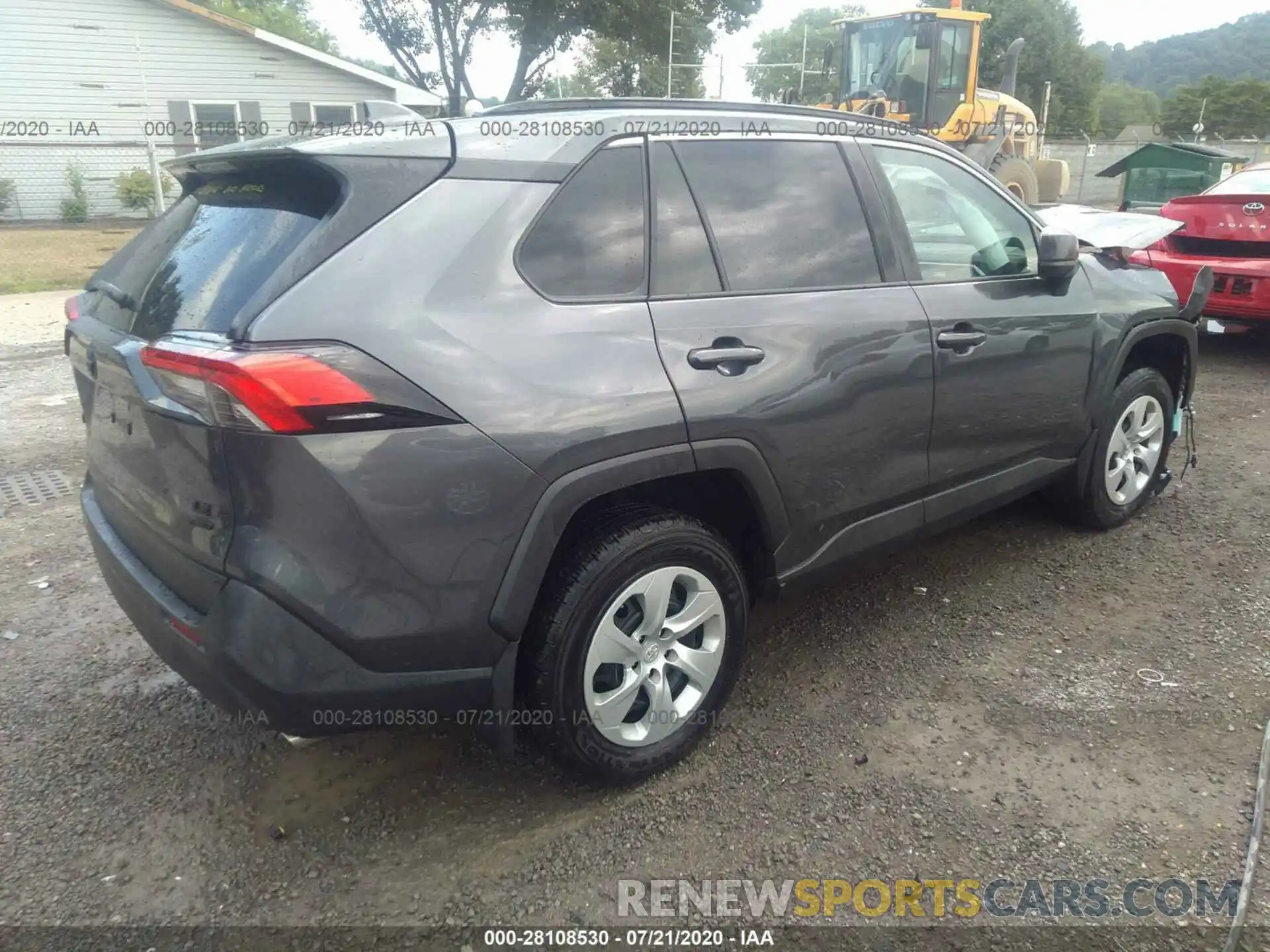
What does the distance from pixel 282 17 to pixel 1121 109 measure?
62.7m

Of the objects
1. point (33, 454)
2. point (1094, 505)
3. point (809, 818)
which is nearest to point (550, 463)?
point (809, 818)

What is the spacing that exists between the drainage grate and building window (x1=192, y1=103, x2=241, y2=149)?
1594 cm

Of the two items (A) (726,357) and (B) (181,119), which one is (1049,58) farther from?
(A) (726,357)

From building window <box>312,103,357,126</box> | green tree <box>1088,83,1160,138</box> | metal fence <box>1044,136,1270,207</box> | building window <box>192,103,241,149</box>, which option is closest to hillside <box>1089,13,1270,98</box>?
green tree <box>1088,83,1160,138</box>

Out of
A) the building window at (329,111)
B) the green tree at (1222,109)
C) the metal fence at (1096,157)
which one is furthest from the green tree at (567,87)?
the green tree at (1222,109)

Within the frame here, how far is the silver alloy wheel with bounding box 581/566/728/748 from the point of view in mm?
2492

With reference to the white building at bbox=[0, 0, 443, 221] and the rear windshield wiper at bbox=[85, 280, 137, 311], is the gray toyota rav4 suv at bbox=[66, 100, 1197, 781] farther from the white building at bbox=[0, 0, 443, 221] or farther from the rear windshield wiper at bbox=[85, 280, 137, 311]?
the white building at bbox=[0, 0, 443, 221]

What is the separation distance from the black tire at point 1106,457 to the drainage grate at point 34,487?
4951 mm

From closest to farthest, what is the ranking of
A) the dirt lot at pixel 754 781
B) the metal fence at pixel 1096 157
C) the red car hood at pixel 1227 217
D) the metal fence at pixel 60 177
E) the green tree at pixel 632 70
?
the dirt lot at pixel 754 781, the red car hood at pixel 1227 217, the metal fence at pixel 60 177, the green tree at pixel 632 70, the metal fence at pixel 1096 157

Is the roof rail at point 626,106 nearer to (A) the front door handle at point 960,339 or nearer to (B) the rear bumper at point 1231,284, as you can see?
(A) the front door handle at point 960,339

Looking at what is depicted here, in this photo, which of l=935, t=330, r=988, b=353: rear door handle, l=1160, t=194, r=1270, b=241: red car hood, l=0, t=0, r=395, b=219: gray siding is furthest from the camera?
l=0, t=0, r=395, b=219: gray siding

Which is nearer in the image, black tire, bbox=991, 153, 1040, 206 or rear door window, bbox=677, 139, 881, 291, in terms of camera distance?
rear door window, bbox=677, 139, 881, 291

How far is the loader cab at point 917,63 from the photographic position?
1394 centimetres

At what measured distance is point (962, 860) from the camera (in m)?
2.38
